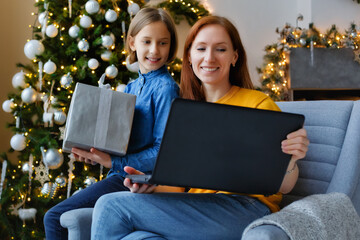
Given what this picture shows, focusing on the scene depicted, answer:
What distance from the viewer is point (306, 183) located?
63.5 inches

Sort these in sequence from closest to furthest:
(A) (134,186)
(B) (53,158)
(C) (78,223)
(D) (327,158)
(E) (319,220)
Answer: (E) (319,220), (A) (134,186), (C) (78,223), (D) (327,158), (B) (53,158)

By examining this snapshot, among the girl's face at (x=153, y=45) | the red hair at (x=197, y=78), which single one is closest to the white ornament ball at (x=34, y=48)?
the girl's face at (x=153, y=45)

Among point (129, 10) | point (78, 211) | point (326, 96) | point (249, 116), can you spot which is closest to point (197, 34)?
point (249, 116)

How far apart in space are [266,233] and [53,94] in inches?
87.0

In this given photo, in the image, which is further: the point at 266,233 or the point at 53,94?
the point at 53,94

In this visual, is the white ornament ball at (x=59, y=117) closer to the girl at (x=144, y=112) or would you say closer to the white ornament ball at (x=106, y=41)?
the white ornament ball at (x=106, y=41)

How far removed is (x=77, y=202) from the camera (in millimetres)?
1644

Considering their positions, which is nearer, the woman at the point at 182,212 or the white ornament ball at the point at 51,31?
the woman at the point at 182,212

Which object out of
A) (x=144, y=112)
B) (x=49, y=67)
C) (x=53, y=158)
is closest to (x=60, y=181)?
(x=53, y=158)

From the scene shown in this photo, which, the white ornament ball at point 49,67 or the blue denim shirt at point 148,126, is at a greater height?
the white ornament ball at point 49,67

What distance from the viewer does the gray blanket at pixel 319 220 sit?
1.09 m

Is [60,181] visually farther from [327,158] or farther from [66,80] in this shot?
[327,158]

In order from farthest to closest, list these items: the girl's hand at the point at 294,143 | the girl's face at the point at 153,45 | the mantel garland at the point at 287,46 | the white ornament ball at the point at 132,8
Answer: the mantel garland at the point at 287,46 < the white ornament ball at the point at 132,8 < the girl's face at the point at 153,45 < the girl's hand at the point at 294,143

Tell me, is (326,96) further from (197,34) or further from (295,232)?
(295,232)
